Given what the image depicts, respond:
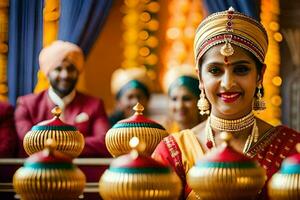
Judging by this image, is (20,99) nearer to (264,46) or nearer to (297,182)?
(264,46)

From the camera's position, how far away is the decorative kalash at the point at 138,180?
142 centimetres

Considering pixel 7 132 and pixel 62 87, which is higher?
pixel 62 87

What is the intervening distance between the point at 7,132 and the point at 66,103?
1.14 ft

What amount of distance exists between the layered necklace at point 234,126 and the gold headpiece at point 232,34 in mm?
153

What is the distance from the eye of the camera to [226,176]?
142cm

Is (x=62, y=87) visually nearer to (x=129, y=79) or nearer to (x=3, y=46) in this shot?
(x=3, y=46)

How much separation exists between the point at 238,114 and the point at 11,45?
1140 mm

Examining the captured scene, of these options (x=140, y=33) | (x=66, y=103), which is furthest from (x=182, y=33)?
(x=66, y=103)

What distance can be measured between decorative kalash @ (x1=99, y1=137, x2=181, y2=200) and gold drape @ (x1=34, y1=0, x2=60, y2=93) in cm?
131

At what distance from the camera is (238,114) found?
188cm

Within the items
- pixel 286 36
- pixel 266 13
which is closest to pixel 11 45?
pixel 266 13

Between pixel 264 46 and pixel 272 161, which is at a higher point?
pixel 264 46

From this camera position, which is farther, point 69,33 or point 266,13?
point 69,33

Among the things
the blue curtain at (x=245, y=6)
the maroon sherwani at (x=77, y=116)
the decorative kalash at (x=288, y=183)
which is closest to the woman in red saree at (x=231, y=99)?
the decorative kalash at (x=288, y=183)
